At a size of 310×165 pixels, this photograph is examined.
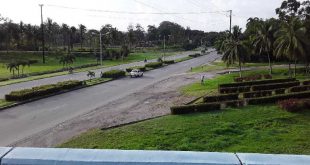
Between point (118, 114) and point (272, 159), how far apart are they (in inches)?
1057

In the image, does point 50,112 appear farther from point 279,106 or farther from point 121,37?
point 121,37

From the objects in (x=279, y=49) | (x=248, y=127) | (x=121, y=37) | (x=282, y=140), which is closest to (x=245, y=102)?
(x=248, y=127)

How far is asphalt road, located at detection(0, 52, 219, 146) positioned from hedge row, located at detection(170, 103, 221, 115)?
7794 mm

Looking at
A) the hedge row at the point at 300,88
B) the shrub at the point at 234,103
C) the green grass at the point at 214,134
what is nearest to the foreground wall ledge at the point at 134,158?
the green grass at the point at 214,134

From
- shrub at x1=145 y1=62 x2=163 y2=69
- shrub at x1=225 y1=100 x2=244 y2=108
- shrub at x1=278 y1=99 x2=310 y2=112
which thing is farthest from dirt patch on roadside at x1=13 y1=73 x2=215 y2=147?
shrub at x1=145 y1=62 x2=163 y2=69

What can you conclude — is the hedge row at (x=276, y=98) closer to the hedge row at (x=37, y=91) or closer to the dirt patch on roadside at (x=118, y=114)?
the dirt patch on roadside at (x=118, y=114)

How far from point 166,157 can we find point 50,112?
95.7ft

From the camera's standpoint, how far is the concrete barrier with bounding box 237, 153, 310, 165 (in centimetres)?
344

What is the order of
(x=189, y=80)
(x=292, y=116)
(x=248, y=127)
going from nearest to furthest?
(x=248, y=127), (x=292, y=116), (x=189, y=80)

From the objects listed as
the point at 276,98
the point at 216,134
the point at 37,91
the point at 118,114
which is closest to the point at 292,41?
the point at 276,98

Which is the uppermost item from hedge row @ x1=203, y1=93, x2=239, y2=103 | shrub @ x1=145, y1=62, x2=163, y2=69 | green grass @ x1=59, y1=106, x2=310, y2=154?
shrub @ x1=145, y1=62, x2=163, y2=69

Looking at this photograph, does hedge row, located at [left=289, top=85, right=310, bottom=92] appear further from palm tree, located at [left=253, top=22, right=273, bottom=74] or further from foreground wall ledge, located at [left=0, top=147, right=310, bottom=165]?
foreground wall ledge, located at [left=0, top=147, right=310, bottom=165]

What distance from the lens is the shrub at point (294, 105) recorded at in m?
30.2

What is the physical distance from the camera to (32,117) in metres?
29.4
